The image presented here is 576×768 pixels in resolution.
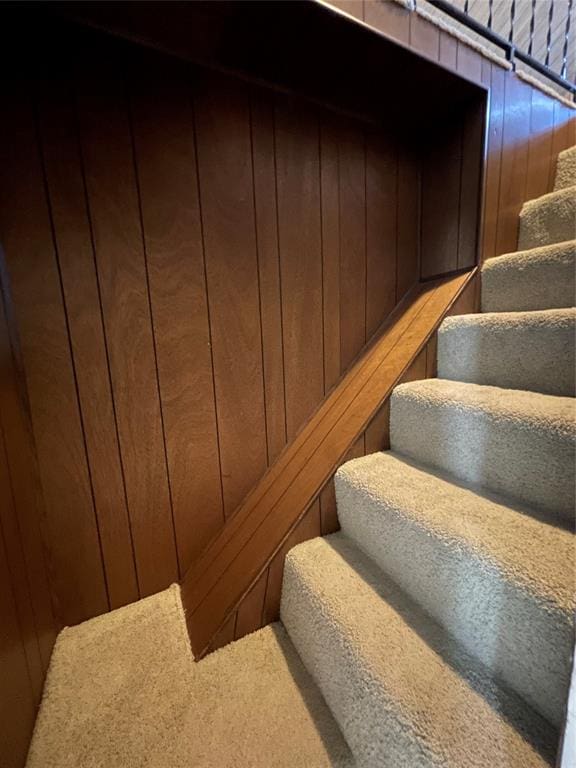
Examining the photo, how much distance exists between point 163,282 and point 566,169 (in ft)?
5.09

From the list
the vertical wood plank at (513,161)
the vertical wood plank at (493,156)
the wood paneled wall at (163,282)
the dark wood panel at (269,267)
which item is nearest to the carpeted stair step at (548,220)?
the vertical wood plank at (513,161)

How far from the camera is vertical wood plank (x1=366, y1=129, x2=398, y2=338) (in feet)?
3.77

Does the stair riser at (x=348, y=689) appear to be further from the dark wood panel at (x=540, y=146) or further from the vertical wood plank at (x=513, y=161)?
the dark wood panel at (x=540, y=146)

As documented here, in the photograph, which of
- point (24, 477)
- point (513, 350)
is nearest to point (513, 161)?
point (513, 350)

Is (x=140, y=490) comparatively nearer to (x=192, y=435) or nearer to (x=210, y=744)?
(x=192, y=435)

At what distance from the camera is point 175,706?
2.18ft

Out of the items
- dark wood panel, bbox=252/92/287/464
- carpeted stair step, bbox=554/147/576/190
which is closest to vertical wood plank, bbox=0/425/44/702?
dark wood panel, bbox=252/92/287/464

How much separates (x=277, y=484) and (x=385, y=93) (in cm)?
127

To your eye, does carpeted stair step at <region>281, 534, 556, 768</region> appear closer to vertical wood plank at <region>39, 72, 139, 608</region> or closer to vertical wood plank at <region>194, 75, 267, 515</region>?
vertical wood plank at <region>194, 75, 267, 515</region>

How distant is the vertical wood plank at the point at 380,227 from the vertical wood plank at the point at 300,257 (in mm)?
212

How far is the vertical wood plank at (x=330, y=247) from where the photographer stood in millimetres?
1069

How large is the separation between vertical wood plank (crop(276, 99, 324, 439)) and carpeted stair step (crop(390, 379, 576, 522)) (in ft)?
1.05

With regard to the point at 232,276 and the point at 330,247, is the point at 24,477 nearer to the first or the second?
the point at 232,276

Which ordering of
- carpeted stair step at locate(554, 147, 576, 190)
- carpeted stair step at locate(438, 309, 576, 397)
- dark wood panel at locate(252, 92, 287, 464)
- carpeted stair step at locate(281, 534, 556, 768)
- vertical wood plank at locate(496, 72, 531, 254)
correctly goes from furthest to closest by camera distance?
carpeted stair step at locate(554, 147, 576, 190) < vertical wood plank at locate(496, 72, 531, 254) < dark wood panel at locate(252, 92, 287, 464) < carpeted stair step at locate(438, 309, 576, 397) < carpeted stair step at locate(281, 534, 556, 768)
